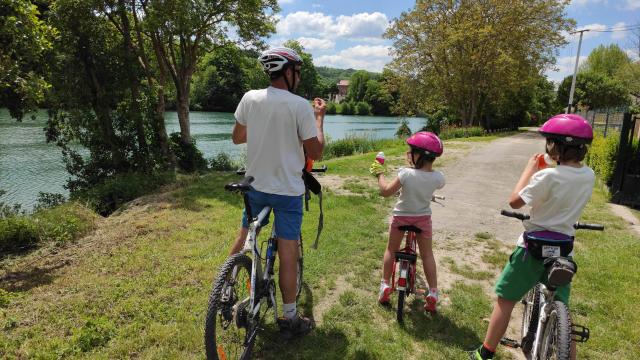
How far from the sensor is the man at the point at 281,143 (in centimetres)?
285

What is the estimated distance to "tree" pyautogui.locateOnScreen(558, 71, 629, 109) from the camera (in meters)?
51.4

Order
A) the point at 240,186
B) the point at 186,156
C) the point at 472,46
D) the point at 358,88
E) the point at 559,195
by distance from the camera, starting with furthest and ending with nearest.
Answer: the point at 358,88
the point at 472,46
the point at 186,156
the point at 240,186
the point at 559,195

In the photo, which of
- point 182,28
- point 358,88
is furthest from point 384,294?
point 358,88

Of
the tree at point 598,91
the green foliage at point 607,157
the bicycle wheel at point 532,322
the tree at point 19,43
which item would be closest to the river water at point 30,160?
Answer: the tree at point 19,43

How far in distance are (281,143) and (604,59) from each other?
3165 inches

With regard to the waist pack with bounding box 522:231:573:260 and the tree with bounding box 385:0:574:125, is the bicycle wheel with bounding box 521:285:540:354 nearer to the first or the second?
the waist pack with bounding box 522:231:573:260

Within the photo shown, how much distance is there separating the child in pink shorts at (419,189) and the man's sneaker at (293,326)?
1116mm

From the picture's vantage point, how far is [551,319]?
254 cm

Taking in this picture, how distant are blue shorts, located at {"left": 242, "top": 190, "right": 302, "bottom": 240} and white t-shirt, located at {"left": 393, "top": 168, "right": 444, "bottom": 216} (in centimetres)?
114

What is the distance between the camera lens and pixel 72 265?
5.20 metres

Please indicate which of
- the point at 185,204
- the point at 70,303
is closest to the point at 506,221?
the point at 185,204

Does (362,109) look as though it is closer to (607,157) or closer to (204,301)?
(607,157)

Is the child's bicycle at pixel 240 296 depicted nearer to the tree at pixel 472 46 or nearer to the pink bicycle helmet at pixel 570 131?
the pink bicycle helmet at pixel 570 131

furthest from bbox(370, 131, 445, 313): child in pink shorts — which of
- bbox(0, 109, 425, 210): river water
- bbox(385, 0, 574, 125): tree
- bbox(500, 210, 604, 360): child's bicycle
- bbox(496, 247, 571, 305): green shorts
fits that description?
bbox(385, 0, 574, 125): tree
